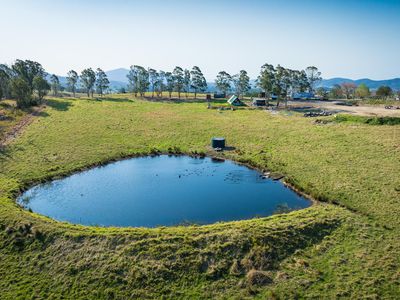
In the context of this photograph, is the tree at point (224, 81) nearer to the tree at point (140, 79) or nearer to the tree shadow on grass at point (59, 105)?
the tree at point (140, 79)

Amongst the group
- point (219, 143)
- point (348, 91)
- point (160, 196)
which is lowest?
point (160, 196)

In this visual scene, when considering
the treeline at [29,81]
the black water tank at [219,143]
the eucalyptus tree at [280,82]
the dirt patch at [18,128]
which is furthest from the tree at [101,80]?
the black water tank at [219,143]

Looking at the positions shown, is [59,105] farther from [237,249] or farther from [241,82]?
[237,249]

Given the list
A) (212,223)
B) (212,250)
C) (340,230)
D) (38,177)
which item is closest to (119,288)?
(212,250)

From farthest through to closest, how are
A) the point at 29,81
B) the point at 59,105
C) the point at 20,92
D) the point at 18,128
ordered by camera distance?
the point at 29,81
the point at 59,105
the point at 20,92
the point at 18,128

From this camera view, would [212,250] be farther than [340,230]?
No

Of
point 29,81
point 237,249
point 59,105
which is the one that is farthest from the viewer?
point 29,81

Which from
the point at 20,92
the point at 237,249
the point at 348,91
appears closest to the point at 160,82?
the point at 20,92

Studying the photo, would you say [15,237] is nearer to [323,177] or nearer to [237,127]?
[323,177]
